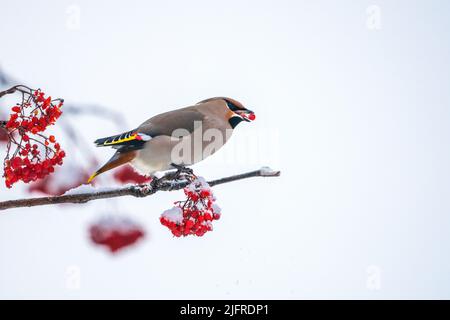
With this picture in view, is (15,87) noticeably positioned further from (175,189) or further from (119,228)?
(119,228)

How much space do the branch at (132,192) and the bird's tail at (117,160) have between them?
0.35m

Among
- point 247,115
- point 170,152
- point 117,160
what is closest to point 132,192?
point 117,160

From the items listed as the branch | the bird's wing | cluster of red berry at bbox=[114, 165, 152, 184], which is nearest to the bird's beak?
the bird's wing

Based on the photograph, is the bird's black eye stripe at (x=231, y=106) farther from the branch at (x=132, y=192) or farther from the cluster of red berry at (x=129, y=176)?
the branch at (x=132, y=192)

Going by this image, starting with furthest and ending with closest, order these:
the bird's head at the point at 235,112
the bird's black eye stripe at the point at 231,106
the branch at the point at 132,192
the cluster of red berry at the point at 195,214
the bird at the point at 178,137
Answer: the bird's black eye stripe at the point at 231,106 → the bird's head at the point at 235,112 → the bird at the point at 178,137 → the cluster of red berry at the point at 195,214 → the branch at the point at 132,192

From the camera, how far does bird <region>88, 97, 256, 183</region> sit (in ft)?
11.1

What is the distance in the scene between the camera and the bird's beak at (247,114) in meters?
3.79

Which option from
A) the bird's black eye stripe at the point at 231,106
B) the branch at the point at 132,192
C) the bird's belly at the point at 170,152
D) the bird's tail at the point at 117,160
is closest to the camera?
the branch at the point at 132,192

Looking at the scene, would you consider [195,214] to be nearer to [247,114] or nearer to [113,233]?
[113,233]

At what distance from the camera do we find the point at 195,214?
8.70 ft

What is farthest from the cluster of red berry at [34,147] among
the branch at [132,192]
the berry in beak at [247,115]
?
the berry in beak at [247,115]

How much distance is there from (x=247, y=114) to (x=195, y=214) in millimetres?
1388

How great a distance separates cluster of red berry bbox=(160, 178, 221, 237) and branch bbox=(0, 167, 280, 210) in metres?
0.07
